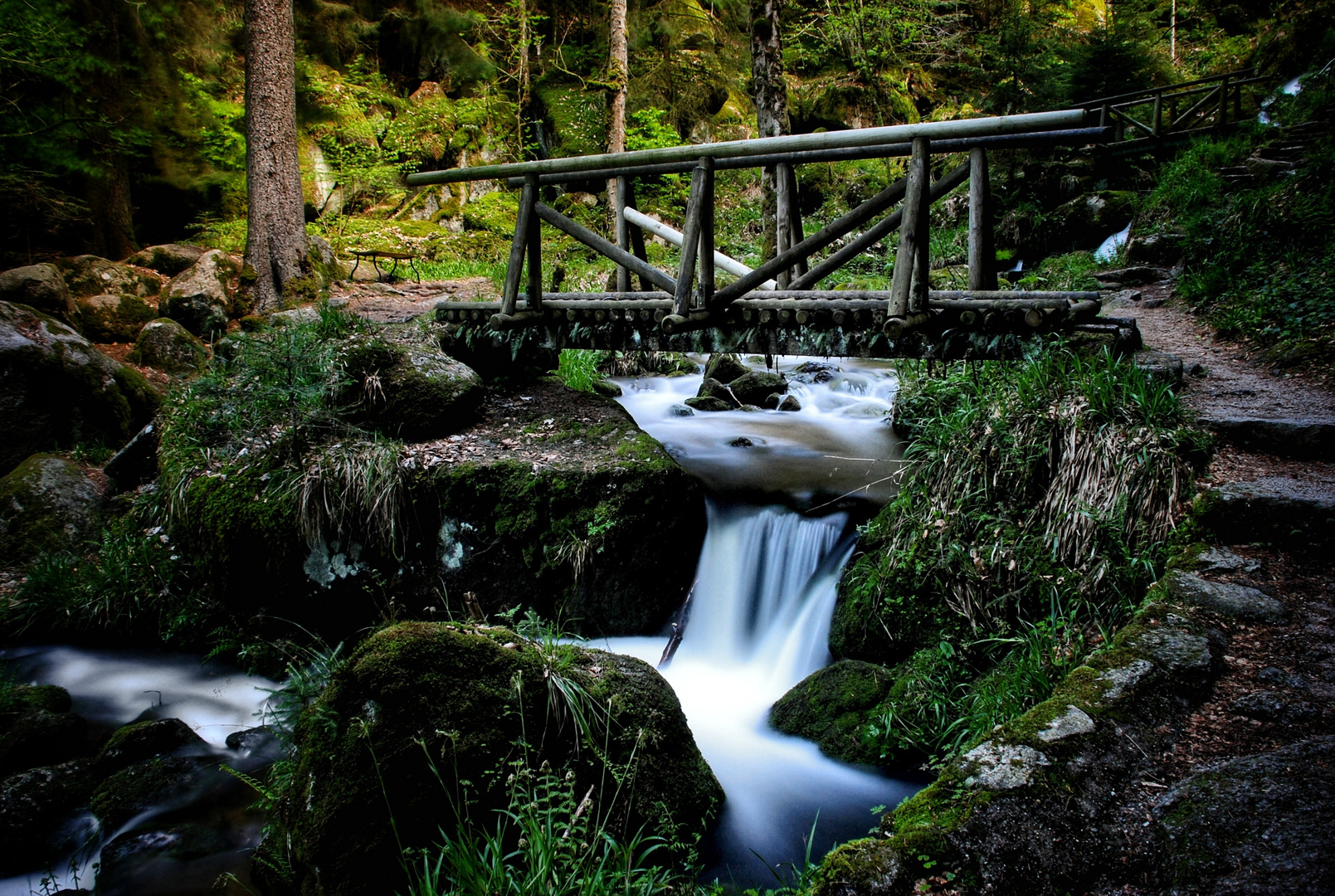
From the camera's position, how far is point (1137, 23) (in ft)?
57.5

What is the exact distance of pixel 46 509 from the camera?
7031 millimetres

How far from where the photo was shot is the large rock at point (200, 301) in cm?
961

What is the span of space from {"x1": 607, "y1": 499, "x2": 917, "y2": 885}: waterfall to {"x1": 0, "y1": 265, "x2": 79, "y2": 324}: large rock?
8.69 m

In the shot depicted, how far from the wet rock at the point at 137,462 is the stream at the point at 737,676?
6.68 feet

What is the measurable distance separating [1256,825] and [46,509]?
9.28 m

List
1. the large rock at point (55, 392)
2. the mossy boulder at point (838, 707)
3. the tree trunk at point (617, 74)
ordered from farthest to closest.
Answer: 1. the tree trunk at point (617, 74)
2. the large rock at point (55, 392)
3. the mossy boulder at point (838, 707)

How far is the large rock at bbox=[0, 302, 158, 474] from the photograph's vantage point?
25.1 feet

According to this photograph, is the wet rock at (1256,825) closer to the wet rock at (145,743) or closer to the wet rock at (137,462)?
the wet rock at (145,743)

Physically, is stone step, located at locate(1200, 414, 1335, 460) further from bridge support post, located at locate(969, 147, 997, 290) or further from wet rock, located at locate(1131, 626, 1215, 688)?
wet rock, located at locate(1131, 626, 1215, 688)

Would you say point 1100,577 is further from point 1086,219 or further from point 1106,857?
point 1086,219

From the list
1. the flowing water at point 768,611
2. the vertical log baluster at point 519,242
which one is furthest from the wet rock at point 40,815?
the vertical log baluster at point 519,242

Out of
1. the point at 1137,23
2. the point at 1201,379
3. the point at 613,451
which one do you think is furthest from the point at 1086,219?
the point at 613,451

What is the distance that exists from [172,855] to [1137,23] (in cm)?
2351

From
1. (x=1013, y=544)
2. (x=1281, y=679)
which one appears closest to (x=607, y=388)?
(x=1013, y=544)
